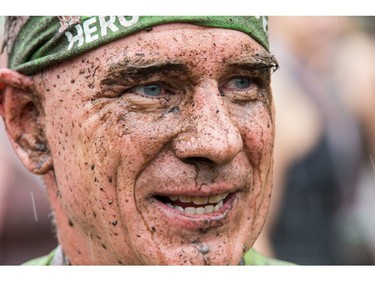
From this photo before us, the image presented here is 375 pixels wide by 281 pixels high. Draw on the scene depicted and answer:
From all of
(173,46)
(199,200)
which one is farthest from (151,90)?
(199,200)

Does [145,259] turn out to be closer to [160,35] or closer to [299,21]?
[160,35]

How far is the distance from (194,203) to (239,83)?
41 centimetres

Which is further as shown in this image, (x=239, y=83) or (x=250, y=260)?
(x=250, y=260)

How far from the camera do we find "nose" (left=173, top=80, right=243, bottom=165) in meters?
1.92

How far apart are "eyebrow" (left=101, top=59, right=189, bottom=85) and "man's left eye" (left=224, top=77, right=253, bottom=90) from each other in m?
0.19

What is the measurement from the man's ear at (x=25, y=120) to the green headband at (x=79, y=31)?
0.05 meters

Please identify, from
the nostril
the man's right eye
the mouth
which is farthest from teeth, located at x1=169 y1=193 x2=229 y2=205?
the man's right eye

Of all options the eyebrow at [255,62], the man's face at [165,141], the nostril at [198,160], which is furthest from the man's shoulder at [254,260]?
the eyebrow at [255,62]

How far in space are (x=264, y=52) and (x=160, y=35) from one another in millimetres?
355

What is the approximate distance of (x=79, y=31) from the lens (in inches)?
82.0

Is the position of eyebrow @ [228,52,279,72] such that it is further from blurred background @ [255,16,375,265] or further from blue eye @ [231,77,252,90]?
blurred background @ [255,16,375,265]

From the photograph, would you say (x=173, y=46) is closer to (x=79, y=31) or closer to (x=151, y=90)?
(x=151, y=90)

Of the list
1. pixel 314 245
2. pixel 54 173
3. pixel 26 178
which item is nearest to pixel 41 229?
pixel 26 178

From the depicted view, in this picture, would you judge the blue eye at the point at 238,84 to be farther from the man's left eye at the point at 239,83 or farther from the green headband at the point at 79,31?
the green headband at the point at 79,31
